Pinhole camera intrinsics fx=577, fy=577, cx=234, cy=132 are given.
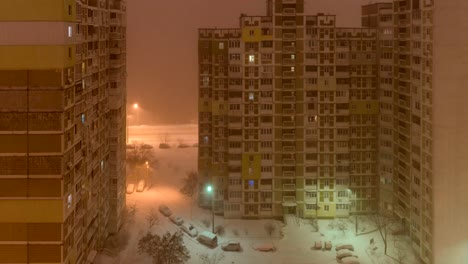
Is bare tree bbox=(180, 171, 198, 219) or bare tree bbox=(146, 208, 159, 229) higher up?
bare tree bbox=(180, 171, 198, 219)

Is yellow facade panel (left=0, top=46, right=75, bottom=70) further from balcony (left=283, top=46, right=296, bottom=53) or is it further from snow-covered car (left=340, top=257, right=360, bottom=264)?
balcony (left=283, top=46, right=296, bottom=53)

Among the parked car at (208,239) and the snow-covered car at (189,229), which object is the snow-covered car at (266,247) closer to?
the parked car at (208,239)

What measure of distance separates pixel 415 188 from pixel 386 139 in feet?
14.7

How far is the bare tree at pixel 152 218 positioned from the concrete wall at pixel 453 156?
479 inches

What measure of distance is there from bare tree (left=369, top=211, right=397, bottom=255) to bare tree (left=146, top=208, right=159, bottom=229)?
32.8 feet

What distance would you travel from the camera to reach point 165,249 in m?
21.9

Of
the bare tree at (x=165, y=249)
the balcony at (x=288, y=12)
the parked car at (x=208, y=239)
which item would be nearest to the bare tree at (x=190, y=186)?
the parked car at (x=208, y=239)

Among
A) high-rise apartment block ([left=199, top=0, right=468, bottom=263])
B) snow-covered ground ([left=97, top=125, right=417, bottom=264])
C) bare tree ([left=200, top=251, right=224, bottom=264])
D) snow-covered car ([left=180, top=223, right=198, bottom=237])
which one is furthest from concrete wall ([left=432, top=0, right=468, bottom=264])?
snow-covered car ([left=180, top=223, right=198, bottom=237])

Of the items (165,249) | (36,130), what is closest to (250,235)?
(165,249)

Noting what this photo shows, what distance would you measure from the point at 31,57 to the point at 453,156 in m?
14.8

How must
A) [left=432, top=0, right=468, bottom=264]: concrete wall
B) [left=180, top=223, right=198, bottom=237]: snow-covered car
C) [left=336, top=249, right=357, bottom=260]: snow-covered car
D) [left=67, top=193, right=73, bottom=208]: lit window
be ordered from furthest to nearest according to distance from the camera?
1. [left=180, top=223, right=198, bottom=237]: snow-covered car
2. [left=336, top=249, right=357, bottom=260]: snow-covered car
3. [left=432, top=0, right=468, bottom=264]: concrete wall
4. [left=67, top=193, right=73, bottom=208]: lit window

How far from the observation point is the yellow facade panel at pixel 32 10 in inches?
612

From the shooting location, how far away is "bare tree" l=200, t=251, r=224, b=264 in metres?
22.6

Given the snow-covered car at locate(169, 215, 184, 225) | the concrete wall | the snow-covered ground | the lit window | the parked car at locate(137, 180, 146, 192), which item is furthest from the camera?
the parked car at locate(137, 180, 146, 192)
